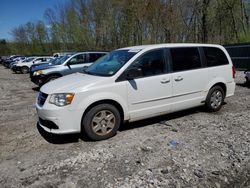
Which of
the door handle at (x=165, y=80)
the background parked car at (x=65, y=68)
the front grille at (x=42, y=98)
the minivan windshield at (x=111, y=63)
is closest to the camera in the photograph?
the front grille at (x=42, y=98)

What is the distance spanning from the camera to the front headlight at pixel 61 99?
4.75m

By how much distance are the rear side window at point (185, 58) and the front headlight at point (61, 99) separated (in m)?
2.36

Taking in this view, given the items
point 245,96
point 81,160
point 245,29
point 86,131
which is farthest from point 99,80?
point 245,29

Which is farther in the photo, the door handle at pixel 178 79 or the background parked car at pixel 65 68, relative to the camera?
the background parked car at pixel 65 68

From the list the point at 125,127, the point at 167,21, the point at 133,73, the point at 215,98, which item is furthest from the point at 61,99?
the point at 167,21

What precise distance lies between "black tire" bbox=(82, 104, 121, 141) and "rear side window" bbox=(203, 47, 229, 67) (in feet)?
9.11

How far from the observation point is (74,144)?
4.97 metres

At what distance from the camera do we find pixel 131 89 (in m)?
5.24

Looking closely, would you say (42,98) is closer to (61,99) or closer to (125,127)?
(61,99)

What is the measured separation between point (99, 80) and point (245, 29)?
23.1 m

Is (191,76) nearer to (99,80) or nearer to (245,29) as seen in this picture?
(99,80)

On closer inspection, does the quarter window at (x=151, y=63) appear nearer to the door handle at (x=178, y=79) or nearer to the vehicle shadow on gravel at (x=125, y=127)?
the door handle at (x=178, y=79)

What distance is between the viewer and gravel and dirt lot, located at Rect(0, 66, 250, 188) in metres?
3.69

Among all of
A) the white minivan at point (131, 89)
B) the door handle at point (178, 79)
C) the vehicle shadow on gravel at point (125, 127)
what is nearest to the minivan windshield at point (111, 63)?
the white minivan at point (131, 89)
